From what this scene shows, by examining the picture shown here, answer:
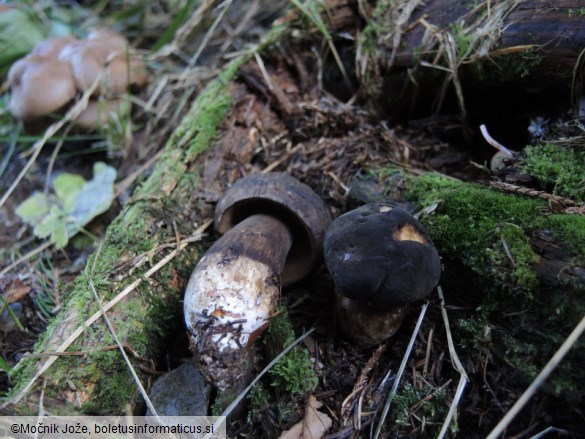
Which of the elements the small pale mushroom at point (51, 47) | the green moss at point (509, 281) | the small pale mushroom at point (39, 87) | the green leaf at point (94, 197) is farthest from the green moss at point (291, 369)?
the small pale mushroom at point (51, 47)

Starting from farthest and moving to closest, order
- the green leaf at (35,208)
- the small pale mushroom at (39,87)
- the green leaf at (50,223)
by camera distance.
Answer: the small pale mushroom at (39,87), the green leaf at (35,208), the green leaf at (50,223)

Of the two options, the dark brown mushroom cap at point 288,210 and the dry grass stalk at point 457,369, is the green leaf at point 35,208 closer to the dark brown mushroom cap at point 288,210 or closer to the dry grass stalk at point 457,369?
the dark brown mushroom cap at point 288,210

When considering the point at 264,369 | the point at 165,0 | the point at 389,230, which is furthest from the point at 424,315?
the point at 165,0

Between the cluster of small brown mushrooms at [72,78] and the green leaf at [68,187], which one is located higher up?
the cluster of small brown mushrooms at [72,78]

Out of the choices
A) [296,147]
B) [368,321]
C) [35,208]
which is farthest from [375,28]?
[35,208]

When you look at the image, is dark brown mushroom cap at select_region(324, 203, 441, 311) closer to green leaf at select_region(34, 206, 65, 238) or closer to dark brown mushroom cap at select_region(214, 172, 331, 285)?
dark brown mushroom cap at select_region(214, 172, 331, 285)

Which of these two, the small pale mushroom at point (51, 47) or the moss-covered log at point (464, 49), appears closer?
the moss-covered log at point (464, 49)

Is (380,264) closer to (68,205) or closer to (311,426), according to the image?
(311,426)
